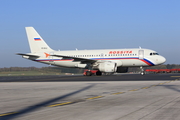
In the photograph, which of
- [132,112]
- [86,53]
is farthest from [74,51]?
[132,112]

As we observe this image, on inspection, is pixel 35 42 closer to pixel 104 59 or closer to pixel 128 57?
pixel 104 59

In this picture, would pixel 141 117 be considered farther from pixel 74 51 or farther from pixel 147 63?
pixel 74 51

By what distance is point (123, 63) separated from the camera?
44344mm

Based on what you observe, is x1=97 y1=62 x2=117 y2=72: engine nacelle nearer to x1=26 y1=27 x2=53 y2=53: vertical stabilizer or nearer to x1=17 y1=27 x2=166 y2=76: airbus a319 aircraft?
x1=17 y1=27 x2=166 y2=76: airbus a319 aircraft

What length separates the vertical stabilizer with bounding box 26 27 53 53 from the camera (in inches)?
2009

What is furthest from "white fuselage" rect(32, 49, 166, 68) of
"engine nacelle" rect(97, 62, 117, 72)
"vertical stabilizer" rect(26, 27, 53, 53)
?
"vertical stabilizer" rect(26, 27, 53, 53)

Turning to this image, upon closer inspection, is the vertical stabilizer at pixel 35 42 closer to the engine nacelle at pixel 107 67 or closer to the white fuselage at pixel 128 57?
the white fuselage at pixel 128 57

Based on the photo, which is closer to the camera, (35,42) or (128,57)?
(128,57)

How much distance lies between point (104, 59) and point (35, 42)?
14012 mm

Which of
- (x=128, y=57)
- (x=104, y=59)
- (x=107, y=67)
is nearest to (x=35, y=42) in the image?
(x=104, y=59)

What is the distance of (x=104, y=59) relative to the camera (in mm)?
44969

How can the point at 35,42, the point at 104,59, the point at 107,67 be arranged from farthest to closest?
1. the point at 35,42
2. the point at 104,59
3. the point at 107,67

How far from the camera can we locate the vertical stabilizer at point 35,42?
51.0 metres

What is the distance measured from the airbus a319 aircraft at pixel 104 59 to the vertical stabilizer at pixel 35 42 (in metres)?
0.99
